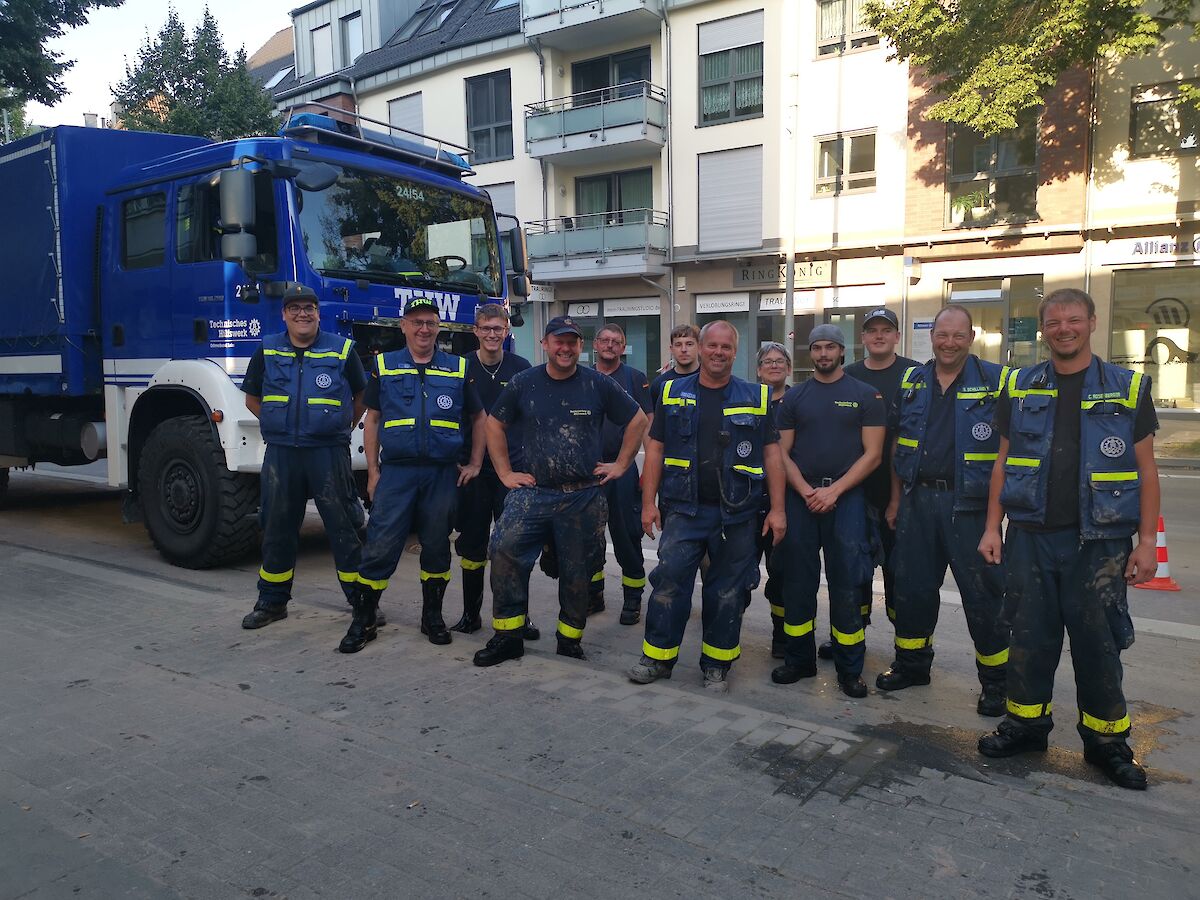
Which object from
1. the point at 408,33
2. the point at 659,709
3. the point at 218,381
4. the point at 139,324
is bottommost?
the point at 659,709

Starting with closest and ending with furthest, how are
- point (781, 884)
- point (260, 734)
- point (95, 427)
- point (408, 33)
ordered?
point (781, 884) < point (260, 734) < point (95, 427) < point (408, 33)

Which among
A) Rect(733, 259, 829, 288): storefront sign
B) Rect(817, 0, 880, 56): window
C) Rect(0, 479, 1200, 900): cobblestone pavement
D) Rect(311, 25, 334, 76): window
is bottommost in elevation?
Rect(0, 479, 1200, 900): cobblestone pavement

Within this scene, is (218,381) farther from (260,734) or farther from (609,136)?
(609,136)

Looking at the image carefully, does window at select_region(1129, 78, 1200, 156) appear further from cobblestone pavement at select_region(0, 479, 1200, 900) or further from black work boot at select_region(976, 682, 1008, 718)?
black work boot at select_region(976, 682, 1008, 718)

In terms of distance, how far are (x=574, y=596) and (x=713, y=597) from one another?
2.59 feet

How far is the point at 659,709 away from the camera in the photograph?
13.6 feet

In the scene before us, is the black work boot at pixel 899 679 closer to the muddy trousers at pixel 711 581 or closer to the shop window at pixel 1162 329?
the muddy trousers at pixel 711 581

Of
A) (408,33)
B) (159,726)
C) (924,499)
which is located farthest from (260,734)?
(408,33)

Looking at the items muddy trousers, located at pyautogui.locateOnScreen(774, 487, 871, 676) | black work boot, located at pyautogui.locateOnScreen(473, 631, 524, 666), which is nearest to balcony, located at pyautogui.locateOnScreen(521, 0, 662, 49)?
muddy trousers, located at pyautogui.locateOnScreen(774, 487, 871, 676)

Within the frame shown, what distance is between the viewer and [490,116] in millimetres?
25719

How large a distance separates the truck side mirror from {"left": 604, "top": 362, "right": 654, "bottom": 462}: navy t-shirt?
2431mm

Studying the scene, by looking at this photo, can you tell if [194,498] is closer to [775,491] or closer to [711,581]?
[711,581]

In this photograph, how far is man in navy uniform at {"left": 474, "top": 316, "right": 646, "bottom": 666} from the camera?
479cm

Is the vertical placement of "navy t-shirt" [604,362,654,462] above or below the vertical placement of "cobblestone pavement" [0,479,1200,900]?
above
